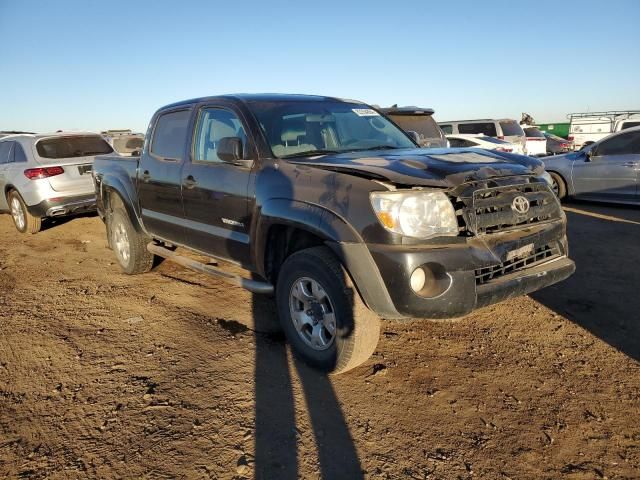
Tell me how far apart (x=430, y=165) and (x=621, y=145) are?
768cm

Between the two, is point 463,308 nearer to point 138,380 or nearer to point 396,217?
point 396,217

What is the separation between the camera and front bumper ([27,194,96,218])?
7.44 meters

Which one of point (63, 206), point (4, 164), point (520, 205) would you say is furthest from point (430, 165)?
point (4, 164)

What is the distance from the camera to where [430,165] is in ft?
9.56

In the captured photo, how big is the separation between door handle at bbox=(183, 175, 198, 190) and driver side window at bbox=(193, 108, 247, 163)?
6.6 inches

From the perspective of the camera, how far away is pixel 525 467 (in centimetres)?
223

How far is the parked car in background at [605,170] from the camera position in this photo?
8.42 metres

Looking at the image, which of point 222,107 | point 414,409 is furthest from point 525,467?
point 222,107

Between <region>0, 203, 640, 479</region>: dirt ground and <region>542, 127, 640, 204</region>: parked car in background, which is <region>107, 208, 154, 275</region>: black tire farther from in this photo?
<region>542, 127, 640, 204</region>: parked car in background

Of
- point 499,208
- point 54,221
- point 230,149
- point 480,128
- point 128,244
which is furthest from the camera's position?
point 480,128

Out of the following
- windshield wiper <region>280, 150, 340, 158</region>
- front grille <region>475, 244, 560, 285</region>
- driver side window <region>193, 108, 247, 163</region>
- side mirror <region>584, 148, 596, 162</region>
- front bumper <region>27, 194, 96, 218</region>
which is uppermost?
driver side window <region>193, 108, 247, 163</region>

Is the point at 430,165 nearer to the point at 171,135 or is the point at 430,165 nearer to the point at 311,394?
the point at 311,394

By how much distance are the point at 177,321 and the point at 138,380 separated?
100cm

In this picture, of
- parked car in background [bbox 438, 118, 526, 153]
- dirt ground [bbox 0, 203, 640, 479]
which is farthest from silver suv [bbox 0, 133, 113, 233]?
parked car in background [bbox 438, 118, 526, 153]
